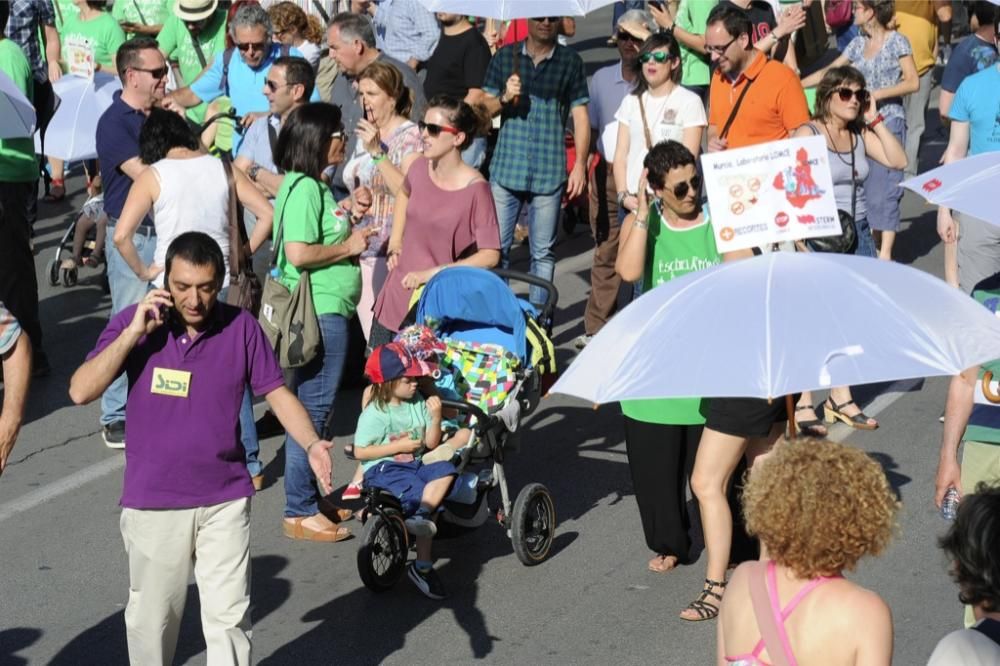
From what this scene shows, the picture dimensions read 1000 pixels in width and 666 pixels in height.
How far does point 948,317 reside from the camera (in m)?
5.03

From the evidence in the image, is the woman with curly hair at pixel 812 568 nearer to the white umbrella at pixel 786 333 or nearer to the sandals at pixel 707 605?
the white umbrella at pixel 786 333

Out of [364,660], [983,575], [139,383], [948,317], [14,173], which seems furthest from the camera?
[14,173]

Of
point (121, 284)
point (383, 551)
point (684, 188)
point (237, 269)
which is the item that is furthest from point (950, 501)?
point (121, 284)

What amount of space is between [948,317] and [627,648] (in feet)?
7.62

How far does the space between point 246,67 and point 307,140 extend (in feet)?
11.4

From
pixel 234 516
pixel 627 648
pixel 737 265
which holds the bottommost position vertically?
pixel 627 648

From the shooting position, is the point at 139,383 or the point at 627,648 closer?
the point at 139,383

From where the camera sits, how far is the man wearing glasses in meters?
10.7

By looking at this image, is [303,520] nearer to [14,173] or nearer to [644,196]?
[644,196]

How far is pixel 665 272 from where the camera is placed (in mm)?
7227

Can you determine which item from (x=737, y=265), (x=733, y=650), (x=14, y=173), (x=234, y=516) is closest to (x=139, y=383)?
(x=234, y=516)

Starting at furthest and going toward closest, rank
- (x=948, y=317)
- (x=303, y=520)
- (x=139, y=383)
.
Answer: (x=303, y=520)
(x=139, y=383)
(x=948, y=317)

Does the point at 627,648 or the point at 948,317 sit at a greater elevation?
the point at 948,317

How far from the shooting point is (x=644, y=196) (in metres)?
7.19
